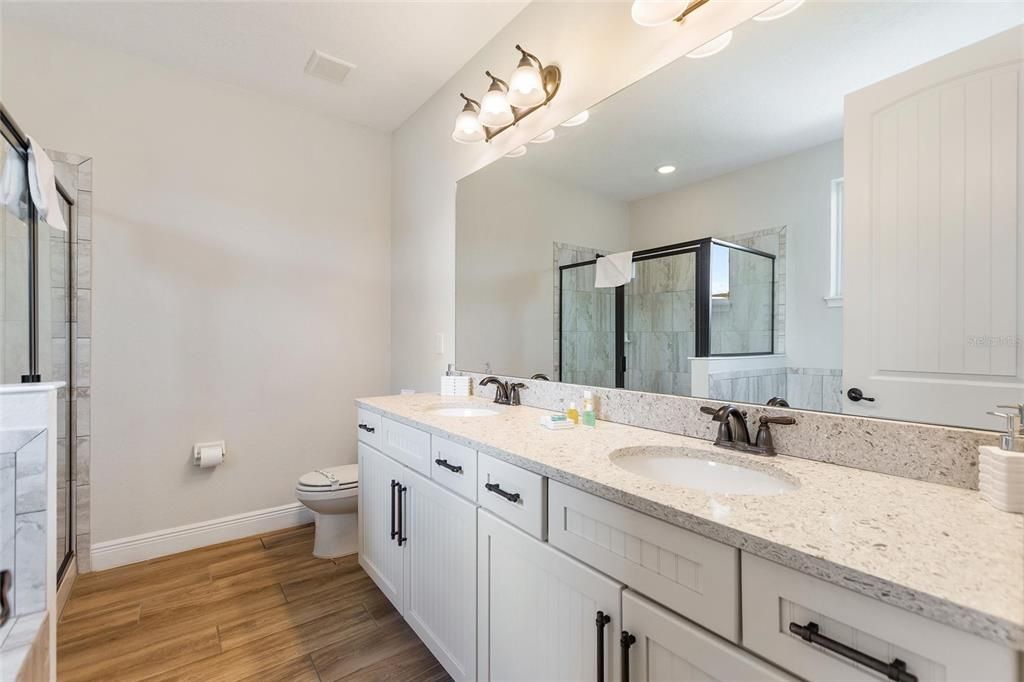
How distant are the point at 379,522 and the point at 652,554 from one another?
4.58ft

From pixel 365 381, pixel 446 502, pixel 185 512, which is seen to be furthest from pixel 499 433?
pixel 185 512

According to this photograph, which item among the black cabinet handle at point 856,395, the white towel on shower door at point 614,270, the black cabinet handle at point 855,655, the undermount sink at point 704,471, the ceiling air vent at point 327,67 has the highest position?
the ceiling air vent at point 327,67

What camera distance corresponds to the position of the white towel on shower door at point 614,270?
4.98 feet

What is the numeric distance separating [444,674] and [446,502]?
623mm

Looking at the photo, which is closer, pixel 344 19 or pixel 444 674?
pixel 444 674

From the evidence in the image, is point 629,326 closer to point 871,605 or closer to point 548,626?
point 548,626

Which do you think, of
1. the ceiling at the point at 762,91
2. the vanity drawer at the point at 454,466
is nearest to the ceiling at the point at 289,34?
the ceiling at the point at 762,91

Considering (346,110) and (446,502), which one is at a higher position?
(346,110)

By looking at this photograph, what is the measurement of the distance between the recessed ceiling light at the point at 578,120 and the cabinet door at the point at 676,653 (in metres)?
1.57

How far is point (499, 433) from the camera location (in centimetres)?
137

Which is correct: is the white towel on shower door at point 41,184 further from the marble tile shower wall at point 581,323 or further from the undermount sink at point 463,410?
the marble tile shower wall at point 581,323

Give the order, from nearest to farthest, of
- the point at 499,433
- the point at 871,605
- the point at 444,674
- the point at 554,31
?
the point at 871,605, the point at 499,433, the point at 444,674, the point at 554,31

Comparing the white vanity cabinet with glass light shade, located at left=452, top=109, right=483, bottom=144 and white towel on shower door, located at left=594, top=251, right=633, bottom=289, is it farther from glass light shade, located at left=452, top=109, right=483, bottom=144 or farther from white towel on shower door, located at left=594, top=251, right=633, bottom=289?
glass light shade, located at left=452, top=109, right=483, bottom=144

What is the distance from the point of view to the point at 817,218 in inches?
41.4
